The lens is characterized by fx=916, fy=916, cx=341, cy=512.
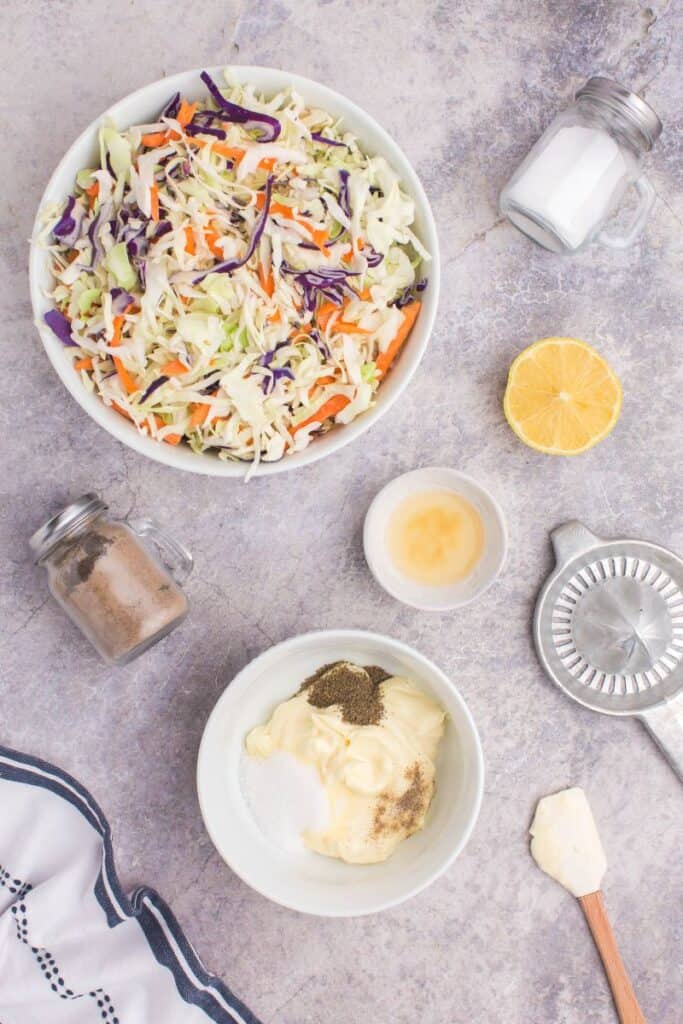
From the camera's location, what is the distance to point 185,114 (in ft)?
6.13

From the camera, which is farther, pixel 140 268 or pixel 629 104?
pixel 629 104

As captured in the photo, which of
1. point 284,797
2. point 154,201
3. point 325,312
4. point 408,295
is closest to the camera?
point 154,201

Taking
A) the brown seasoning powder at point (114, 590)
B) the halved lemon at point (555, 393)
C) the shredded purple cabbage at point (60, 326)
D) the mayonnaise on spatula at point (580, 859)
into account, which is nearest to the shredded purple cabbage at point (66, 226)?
the shredded purple cabbage at point (60, 326)

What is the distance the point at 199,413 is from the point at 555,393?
86cm

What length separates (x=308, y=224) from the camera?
1830 mm

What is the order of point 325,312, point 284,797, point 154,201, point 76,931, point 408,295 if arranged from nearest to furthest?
point 154,201
point 325,312
point 408,295
point 284,797
point 76,931

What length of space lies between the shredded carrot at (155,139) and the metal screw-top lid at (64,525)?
0.78 metres

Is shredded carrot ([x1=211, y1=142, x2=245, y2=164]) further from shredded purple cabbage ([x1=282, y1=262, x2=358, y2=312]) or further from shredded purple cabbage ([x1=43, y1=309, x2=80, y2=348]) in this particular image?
shredded purple cabbage ([x1=43, y1=309, x2=80, y2=348])

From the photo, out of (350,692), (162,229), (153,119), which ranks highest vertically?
(153,119)

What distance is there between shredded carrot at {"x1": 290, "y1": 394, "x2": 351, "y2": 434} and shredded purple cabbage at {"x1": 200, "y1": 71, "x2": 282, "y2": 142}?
1.79ft

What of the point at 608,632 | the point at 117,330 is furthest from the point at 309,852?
the point at 117,330

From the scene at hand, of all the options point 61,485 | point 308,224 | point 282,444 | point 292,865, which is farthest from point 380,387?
point 292,865

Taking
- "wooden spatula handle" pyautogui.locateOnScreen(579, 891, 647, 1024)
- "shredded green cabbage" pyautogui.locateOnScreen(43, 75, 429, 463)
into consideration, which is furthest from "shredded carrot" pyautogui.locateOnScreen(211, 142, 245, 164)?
"wooden spatula handle" pyautogui.locateOnScreen(579, 891, 647, 1024)

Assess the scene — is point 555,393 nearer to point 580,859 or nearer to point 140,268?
point 140,268
